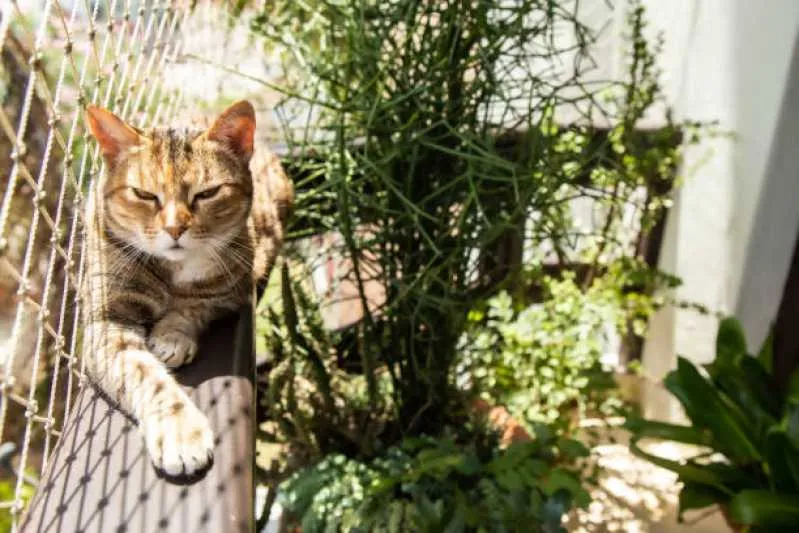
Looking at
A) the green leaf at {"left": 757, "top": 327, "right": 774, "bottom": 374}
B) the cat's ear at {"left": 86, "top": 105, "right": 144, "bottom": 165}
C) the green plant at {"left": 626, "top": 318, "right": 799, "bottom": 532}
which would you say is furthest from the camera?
the green leaf at {"left": 757, "top": 327, "right": 774, "bottom": 374}

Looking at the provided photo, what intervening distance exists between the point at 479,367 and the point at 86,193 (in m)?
0.80

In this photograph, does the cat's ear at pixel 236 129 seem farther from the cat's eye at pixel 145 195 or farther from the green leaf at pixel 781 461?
the green leaf at pixel 781 461

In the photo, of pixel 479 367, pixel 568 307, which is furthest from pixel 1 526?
pixel 568 307

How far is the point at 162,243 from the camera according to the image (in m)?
0.75

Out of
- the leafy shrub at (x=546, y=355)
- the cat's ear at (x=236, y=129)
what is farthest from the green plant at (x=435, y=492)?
the cat's ear at (x=236, y=129)

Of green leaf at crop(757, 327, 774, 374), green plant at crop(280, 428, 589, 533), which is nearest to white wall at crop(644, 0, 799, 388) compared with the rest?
green leaf at crop(757, 327, 774, 374)

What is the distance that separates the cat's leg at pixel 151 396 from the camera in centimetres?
51

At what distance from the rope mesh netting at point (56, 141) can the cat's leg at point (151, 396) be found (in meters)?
0.03

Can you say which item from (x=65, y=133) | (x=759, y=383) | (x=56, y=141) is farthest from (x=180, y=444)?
(x=759, y=383)

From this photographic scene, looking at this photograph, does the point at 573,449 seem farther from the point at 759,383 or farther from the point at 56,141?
the point at 56,141

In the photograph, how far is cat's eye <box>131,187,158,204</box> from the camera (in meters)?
0.75

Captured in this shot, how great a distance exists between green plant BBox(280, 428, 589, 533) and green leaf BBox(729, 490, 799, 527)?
0.90 feet

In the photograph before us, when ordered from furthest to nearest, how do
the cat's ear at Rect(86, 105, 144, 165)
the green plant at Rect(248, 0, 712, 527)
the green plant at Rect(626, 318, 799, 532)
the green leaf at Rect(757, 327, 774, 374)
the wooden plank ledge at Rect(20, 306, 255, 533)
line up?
the green leaf at Rect(757, 327, 774, 374), the green plant at Rect(626, 318, 799, 532), the green plant at Rect(248, 0, 712, 527), the cat's ear at Rect(86, 105, 144, 165), the wooden plank ledge at Rect(20, 306, 255, 533)

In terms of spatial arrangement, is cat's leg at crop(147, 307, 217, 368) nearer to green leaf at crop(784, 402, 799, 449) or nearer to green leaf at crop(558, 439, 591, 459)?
green leaf at crop(558, 439, 591, 459)
